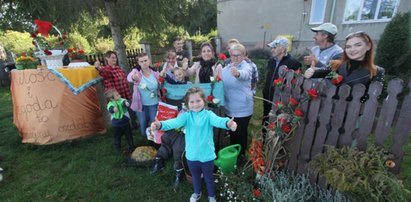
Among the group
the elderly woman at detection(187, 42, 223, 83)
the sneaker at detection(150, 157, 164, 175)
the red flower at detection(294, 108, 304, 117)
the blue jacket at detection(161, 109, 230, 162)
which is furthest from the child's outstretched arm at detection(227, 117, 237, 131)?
the sneaker at detection(150, 157, 164, 175)

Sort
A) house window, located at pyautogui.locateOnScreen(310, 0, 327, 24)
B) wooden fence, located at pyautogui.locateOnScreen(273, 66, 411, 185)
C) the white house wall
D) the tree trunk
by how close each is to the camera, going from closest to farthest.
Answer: wooden fence, located at pyautogui.locateOnScreen(273, 66, 411, 185)
the tree trunk
the white house wall
house window, located at pyautogui.locateOnScreen(310, 0, 327, 24)

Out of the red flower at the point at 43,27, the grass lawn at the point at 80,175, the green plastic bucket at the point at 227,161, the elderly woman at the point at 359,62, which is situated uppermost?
the red flower at the point at 43,27

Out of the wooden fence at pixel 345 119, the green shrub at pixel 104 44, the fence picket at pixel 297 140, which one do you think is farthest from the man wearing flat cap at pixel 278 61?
the green shrub at pixel 104 44

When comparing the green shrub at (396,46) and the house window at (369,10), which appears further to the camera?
the house window at (369,10)

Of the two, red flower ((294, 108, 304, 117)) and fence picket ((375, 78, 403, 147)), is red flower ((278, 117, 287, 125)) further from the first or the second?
fence picket ((375, 78, 403, 147))

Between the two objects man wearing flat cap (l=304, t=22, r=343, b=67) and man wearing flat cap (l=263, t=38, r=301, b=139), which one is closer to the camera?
man wearing flat cap (l=304, t=22, r=343, b=67)

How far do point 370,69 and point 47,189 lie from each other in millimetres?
4296

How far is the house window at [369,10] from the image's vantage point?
9.08 metres

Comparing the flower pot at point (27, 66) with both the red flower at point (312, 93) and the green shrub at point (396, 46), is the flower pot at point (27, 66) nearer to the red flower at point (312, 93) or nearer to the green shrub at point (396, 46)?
the red flower at point (312, 93)

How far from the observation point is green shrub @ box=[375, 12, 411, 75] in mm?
5746

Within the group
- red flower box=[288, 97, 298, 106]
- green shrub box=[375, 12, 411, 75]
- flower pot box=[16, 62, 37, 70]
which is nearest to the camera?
red flower box=[288, 97, 298, 106]

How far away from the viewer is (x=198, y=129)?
2512 mm

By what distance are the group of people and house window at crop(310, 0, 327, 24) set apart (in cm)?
908

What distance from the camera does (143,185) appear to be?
323 cm
